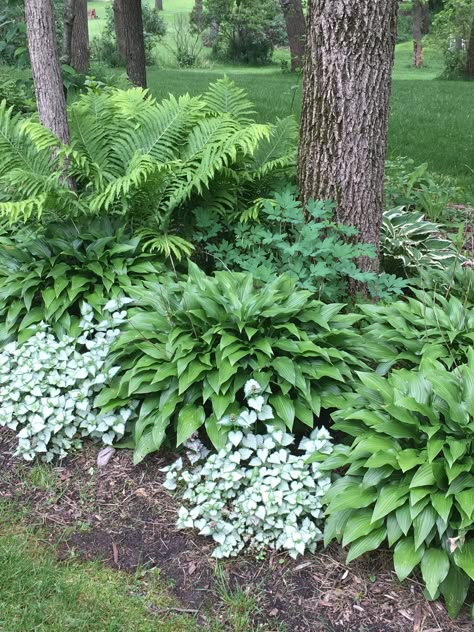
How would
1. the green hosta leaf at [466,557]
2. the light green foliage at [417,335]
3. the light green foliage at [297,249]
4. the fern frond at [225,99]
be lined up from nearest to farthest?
the green hosta leaf at [466,557] → the light green foliage at [417,335] → the light green foliage at [297,249] → the fern frond at [225,99]

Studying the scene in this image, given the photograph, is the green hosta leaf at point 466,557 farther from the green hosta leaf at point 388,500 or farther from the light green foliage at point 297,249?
the light green foliage at point 297,249

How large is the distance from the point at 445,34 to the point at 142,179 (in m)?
25.2

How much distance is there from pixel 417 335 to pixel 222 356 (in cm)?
104

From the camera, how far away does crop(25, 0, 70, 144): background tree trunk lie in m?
4.00

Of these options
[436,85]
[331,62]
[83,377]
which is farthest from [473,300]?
[436,85]

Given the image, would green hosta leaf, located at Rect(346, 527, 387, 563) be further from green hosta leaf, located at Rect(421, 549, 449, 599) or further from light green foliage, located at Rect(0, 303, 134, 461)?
light green foliage, located at Rect(0, 303, 134, 461)

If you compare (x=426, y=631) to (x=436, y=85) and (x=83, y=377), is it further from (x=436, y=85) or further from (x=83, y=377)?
(x=436, y=85)

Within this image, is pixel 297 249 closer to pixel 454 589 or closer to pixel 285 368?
pixel 285 368

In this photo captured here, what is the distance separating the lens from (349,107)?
3.69 metres

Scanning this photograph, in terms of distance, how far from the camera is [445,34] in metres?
24.7

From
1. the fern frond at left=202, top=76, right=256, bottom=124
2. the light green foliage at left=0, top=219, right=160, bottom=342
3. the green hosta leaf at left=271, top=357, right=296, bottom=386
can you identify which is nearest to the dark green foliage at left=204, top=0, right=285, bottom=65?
the fern frond at left=202, top=76, right=256, bottom=124

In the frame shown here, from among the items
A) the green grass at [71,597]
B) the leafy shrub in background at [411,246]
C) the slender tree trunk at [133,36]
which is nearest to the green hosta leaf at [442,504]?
the green grass at [71,597]

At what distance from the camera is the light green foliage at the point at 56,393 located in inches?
121

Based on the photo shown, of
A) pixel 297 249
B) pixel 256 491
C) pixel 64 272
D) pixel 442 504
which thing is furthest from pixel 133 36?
pixel 442 504
